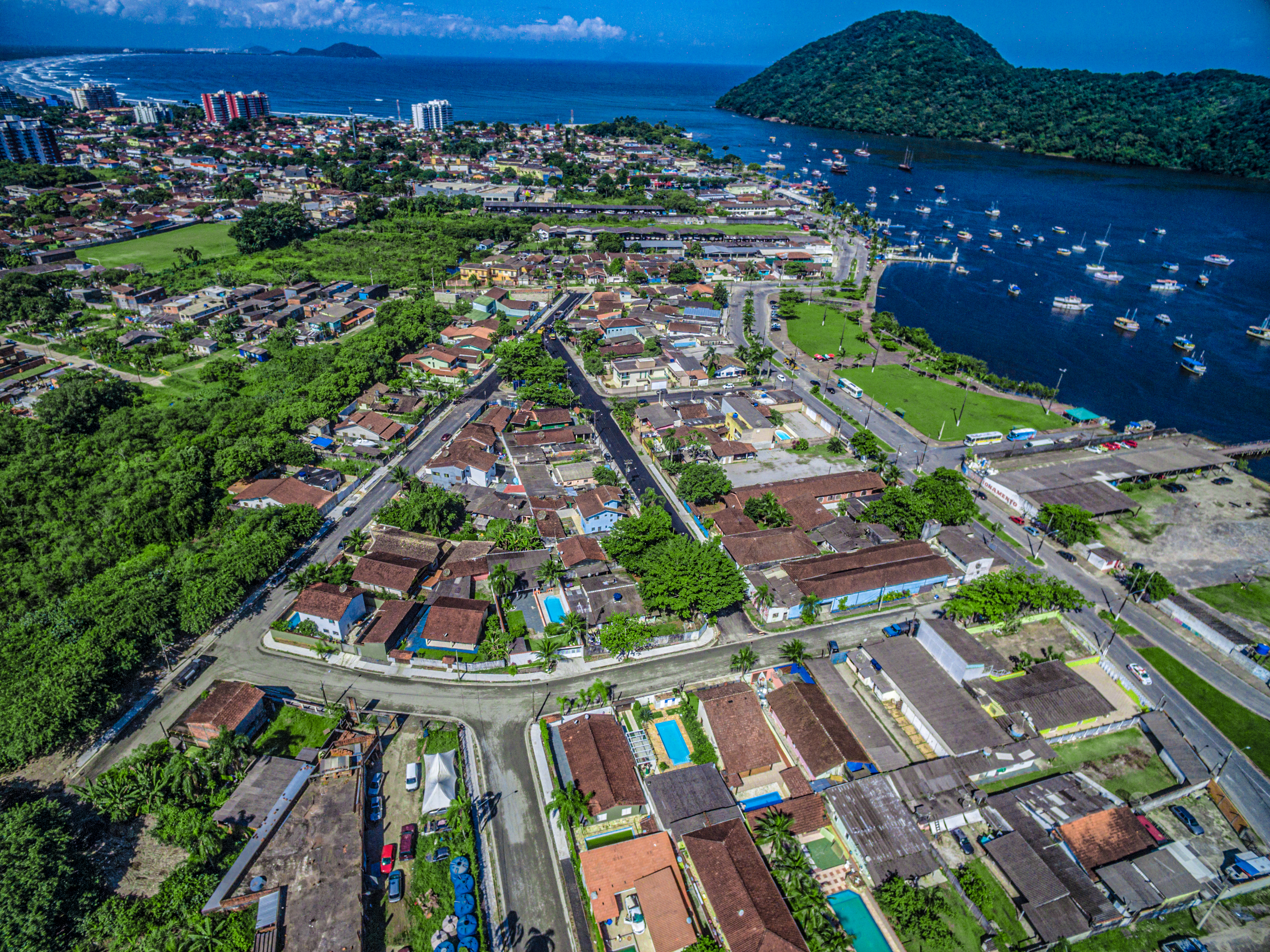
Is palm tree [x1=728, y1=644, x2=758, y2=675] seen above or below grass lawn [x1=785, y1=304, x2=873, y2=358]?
below

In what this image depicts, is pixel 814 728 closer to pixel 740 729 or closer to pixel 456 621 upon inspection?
pixel 740 729

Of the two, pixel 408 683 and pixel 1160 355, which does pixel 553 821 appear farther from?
pixel 1160 355

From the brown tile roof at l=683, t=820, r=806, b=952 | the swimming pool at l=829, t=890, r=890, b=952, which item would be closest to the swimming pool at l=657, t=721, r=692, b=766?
the brown tile roof at l=683, t=820, r=806, b=952

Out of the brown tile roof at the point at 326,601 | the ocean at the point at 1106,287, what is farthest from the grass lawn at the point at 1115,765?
the ocean at the point at 1106,287

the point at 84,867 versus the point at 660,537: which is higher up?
the point at 660,537

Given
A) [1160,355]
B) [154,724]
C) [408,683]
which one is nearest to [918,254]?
[1160,355]

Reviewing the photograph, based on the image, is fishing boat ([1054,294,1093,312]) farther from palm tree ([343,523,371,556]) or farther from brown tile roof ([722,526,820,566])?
palm tree ([343,523,371,556])
